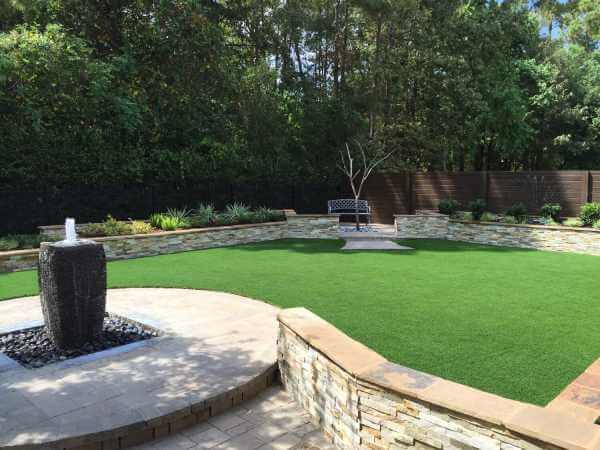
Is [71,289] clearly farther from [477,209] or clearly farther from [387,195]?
[387,195]

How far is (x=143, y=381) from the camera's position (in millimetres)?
3957

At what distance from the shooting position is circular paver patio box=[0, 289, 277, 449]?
324 cm

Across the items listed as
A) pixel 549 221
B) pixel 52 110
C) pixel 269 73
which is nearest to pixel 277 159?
pixel 269 73

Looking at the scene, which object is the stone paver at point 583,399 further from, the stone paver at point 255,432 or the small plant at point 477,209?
the small plant at point 477,209

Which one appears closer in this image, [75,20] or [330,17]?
[75,20]

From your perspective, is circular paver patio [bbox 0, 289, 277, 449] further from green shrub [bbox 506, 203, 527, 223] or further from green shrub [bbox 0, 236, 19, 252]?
green shrub [bbox 506, 203, 527, 223]

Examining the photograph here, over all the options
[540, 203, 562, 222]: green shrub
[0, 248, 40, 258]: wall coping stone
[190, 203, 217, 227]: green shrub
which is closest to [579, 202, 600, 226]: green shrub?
[540, 203, 562, 222]: green shrub

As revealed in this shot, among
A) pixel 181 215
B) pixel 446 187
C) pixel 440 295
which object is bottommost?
pixel 440 295

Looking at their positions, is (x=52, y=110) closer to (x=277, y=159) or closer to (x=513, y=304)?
(x=277, y=159)

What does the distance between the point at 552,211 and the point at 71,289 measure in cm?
1237

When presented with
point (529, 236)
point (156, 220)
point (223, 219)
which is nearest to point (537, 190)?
point (529, 236)

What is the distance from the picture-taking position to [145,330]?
5.51 m

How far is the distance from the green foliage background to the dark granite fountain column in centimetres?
665

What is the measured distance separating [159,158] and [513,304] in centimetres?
1060
